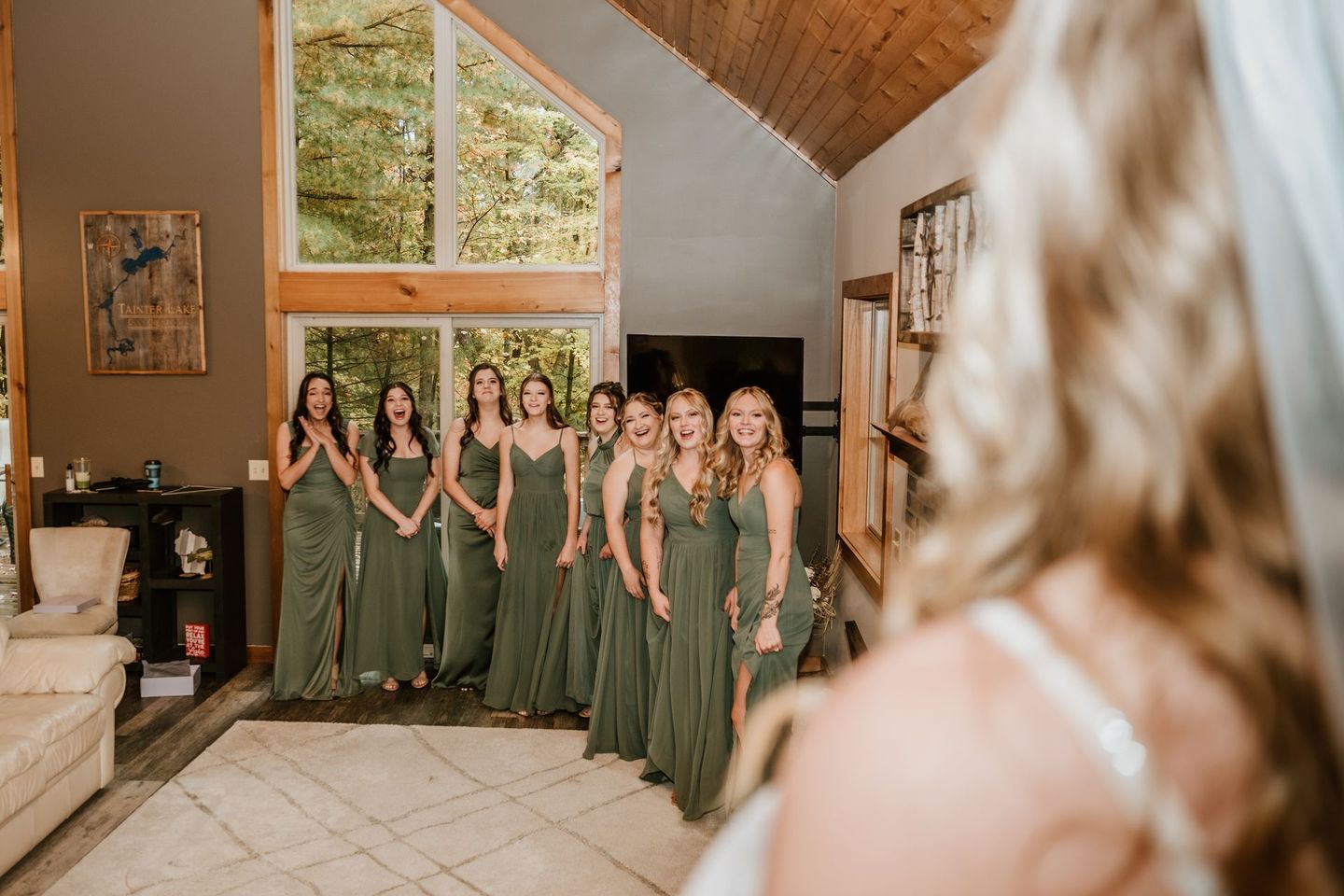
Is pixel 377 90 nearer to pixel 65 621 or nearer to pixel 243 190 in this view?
pixel 243 190

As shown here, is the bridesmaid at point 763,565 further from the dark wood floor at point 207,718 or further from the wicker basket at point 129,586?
the wicker basket at point 129,586

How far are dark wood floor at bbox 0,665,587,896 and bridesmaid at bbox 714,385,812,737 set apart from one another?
1.53 m

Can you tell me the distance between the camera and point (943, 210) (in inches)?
111

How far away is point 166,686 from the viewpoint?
5320mm

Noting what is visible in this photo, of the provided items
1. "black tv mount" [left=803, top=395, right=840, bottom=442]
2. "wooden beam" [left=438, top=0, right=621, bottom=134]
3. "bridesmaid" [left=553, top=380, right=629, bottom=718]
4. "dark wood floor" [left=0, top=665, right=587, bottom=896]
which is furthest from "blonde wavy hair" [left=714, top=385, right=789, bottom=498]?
"wooden beam" [left=438, top=0, right=621, bottom=134]

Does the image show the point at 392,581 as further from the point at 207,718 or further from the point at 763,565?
the point at 763,565

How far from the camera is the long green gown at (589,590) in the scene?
4.81 metres

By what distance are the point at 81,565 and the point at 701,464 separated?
11.2 ft

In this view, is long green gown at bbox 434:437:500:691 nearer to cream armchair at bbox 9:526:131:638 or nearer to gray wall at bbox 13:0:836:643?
gray wall at bbox 13:0:836:643

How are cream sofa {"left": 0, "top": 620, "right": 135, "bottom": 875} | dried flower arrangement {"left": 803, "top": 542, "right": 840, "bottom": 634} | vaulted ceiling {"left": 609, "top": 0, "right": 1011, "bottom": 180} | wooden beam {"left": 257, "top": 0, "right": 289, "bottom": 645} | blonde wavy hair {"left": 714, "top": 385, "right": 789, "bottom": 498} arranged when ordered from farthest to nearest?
wooden beam {"left": 257, "top": 0, "right": 289, "bottom": 645} < dried flower arrangement {"left": 803, "top": 542, "right": 840, "bottom": 634} < blonde wavy hair {"left": 714, "top": 385, "right": 789, "bottom": 498} < cream sofa {"left": 0, "top": 620, "right": 135, "bottom": 875} < vaulted ceiling {"left": 609, "top": 0, "right": 1011, "bottom": 180}

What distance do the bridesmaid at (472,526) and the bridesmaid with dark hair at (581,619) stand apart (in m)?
0.57

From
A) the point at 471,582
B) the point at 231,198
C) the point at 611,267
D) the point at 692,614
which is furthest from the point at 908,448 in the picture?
the point at 231,198

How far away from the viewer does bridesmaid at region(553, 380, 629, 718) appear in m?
4.81

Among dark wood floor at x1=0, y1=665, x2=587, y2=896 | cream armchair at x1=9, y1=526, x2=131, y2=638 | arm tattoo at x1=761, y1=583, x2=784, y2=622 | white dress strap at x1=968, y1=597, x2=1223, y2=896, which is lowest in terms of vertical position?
dark wood floor at x1=0, y1=665, x2=587, y2=896
